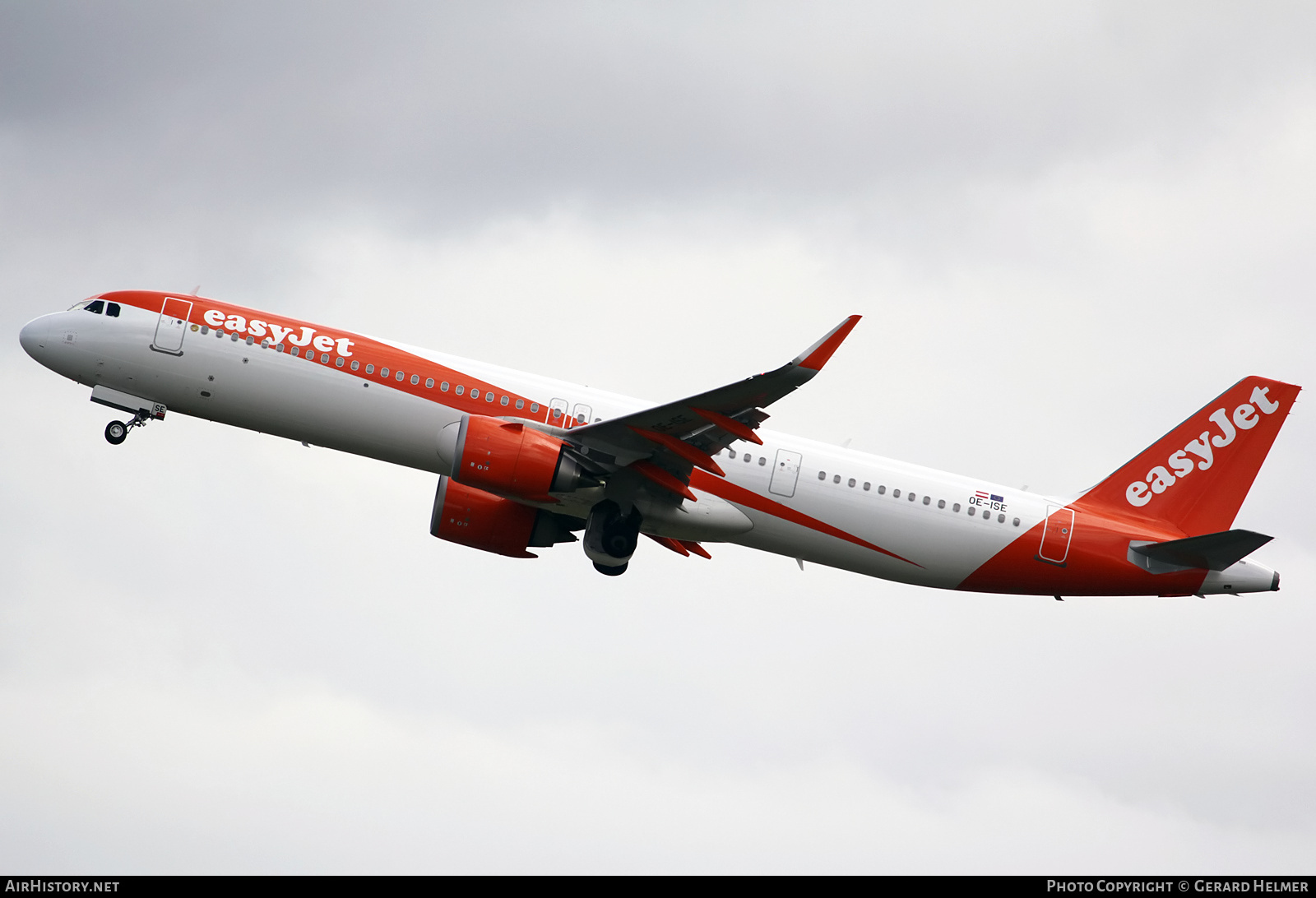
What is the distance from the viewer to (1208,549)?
122ft

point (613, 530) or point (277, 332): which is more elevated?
point (277, 332)

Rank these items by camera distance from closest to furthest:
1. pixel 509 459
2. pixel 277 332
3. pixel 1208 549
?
pixel 509 459
pixel 277 332
pixel 1208 549

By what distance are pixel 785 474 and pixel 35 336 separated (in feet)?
65.8

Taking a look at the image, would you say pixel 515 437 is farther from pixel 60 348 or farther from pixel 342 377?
pixel 60 348

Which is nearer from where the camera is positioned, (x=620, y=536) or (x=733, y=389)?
(x=733, y=389)

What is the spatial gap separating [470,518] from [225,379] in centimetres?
798

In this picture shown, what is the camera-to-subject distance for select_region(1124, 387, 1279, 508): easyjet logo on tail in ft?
131

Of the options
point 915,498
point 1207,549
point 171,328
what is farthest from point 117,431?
point 1207,549

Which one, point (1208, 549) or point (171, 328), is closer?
point (171, 328)

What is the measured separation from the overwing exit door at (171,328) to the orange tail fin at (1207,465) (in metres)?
24.9

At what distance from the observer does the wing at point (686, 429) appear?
102 ft

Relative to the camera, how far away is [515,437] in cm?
3375

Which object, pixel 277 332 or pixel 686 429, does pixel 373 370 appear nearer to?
pixel 277 332

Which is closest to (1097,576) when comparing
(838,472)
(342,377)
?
(838,472)
